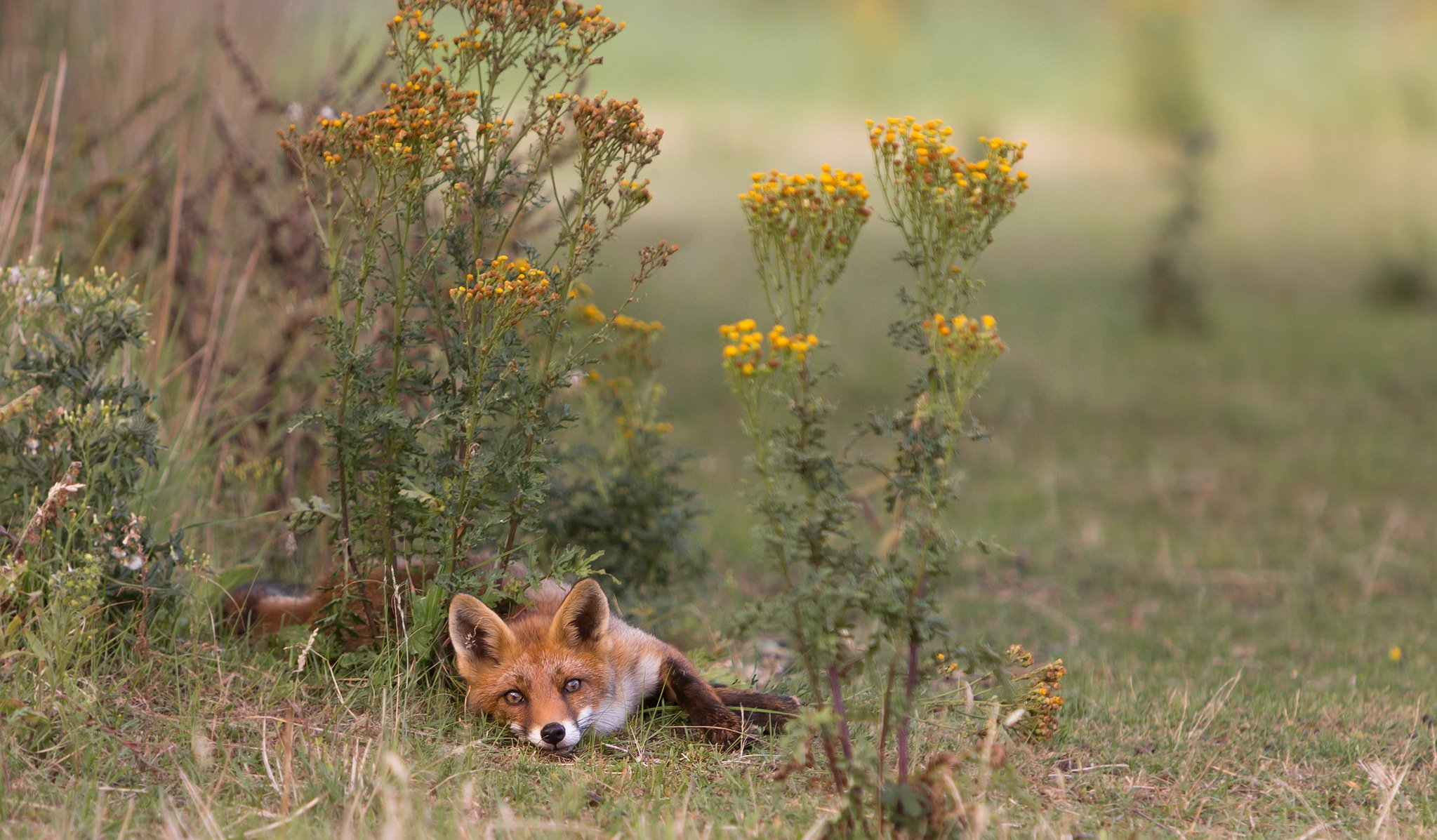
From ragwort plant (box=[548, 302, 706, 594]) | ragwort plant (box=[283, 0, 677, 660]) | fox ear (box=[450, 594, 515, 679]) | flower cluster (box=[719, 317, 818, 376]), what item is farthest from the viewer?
ragwort plant (box=[548, 302, 706, 594])

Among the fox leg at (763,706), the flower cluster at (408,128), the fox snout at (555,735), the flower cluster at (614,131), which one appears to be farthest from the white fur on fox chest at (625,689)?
the flower cluster at (408,128)

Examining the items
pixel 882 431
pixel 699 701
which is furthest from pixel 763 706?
pixel 882 431

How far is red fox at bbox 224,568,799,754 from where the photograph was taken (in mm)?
4012

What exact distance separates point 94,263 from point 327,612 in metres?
2.57

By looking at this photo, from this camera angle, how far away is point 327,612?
14.8 ft

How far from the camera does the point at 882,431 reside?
134 inches

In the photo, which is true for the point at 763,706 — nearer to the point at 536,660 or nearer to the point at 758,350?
the point at 536,660

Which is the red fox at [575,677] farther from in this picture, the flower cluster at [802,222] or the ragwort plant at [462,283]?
the flower cluster at [802,222]

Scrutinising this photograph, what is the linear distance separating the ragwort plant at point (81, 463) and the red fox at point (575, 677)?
776 mm

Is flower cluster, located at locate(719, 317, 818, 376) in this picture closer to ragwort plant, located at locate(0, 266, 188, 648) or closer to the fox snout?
the fox snout

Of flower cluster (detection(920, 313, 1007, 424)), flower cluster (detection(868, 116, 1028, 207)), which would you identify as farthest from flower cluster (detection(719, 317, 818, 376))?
flower cluster (detection(868, 116, 1028, 207))

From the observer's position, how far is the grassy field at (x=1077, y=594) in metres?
3.62

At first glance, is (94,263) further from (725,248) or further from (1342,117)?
(1342,117)

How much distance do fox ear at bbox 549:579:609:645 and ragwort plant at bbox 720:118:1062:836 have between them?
93 centimetres
